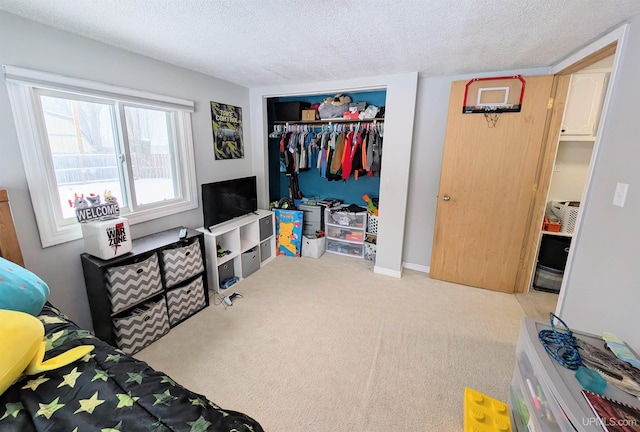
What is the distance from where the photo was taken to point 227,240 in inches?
118

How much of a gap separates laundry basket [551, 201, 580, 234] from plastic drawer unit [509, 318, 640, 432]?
1.90 meters

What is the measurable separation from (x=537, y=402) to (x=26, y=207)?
9.53ft

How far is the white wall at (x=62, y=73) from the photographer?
156 cm

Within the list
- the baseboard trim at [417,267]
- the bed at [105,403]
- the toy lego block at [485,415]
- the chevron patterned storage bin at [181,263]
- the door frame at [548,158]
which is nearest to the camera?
the bed at [105,403]

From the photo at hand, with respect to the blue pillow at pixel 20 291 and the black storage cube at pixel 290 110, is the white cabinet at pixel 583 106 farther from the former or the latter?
the blue pillow at pixel 20 291

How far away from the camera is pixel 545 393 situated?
1.04 m

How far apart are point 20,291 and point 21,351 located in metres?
0.45

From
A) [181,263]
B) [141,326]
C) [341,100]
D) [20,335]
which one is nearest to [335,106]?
[341,100]

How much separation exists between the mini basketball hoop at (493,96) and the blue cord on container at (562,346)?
2.03 meters

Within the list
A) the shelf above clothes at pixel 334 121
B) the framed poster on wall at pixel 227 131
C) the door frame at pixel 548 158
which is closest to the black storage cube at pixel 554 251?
the door frame at pixel 548 158

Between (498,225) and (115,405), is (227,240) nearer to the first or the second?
(115,405)

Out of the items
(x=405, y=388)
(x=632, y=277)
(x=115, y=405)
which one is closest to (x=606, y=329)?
(x=632, y=277)

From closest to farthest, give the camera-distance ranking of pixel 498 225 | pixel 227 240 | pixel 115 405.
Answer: pixel 115 405 → pixel 498 225 → pixel 227 240

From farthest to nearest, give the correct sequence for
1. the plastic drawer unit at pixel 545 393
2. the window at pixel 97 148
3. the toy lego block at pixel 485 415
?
1. the window at pixel 97 148
2. the toy lego block at pixel 485 415
3. the plastic drawer unit at pixel 545 393
